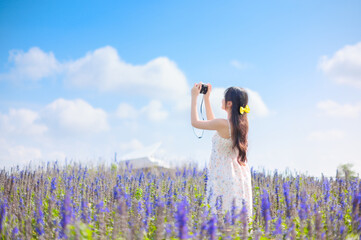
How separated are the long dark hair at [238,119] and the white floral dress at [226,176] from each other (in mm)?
106

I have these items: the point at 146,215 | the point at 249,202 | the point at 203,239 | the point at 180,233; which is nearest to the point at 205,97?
the point at 249,202

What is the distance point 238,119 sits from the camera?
475cm

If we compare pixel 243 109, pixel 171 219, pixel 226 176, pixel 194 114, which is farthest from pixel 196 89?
pixel 171 219

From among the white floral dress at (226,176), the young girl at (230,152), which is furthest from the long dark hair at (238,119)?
the white floral dress at (226,176)

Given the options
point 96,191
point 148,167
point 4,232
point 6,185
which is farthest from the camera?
point 148,167

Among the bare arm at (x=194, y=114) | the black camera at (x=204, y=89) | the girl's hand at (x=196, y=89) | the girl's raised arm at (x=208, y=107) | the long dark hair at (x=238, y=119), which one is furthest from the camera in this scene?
the girl's raised arm at (x=208, y=107)

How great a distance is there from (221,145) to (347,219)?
182cm

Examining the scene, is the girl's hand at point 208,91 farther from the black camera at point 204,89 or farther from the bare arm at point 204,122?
the bare arm at point 204,122

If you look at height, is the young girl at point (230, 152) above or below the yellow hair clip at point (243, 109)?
below

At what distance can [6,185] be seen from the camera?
6.98m

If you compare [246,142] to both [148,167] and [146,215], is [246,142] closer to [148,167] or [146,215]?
[146,215]

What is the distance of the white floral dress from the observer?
480 cm

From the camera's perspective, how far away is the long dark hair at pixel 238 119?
4.73 metres

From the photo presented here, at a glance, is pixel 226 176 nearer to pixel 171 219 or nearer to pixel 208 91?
pixel 208 91
